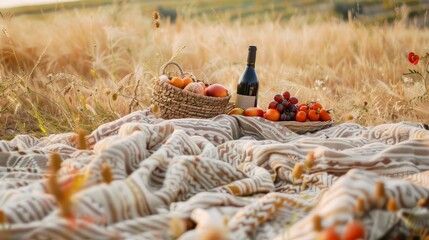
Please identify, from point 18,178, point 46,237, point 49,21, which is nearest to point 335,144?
point 18,178

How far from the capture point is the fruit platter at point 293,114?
4270 millimetres

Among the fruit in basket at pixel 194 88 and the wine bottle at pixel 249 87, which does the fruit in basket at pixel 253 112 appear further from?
the fruit in basket at pixel 194 88

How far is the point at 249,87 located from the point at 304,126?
566 mm

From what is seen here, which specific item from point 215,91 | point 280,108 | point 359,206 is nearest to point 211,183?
point 359,206

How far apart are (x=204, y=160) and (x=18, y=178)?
0.90m

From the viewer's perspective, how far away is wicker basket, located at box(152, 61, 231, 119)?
4.03 meters

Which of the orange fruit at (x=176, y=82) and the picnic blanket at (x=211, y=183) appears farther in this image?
the orange fruit at (x=176, y=82)

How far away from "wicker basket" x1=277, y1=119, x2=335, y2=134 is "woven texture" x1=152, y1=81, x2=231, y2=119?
0.50 m

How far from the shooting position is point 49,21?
673cm

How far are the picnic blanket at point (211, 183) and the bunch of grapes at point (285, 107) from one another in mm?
256

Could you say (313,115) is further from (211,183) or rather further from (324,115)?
(211,183)

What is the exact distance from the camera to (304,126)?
428cm

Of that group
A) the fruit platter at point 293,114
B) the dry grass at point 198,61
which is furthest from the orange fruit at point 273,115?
the dry grass at point 198,61

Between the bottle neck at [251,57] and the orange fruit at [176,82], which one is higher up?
the bottle neck at [251,57]
